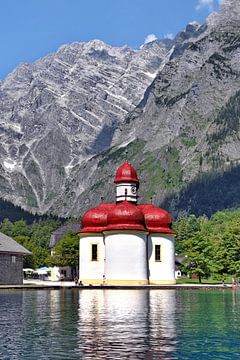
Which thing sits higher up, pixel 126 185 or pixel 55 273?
pixel 126 185

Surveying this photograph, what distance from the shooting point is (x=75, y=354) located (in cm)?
2552

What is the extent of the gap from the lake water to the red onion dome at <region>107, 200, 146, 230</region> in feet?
135

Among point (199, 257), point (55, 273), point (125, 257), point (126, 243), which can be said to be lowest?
point (55, 273)

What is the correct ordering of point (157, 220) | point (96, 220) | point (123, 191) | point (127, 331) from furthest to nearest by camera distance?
point (123, 191) → point (96, 220) → point (157, 220) → point (127, 331)

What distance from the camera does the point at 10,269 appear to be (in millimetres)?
87438

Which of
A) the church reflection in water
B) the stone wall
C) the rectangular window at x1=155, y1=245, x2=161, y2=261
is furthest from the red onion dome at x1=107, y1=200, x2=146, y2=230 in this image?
the church reflection in water

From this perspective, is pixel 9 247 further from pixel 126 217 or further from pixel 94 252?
pixel 126 217

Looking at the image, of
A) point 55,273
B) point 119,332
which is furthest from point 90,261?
point 119,332

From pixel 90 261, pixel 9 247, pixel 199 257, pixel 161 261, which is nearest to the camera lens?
pixel 9 247

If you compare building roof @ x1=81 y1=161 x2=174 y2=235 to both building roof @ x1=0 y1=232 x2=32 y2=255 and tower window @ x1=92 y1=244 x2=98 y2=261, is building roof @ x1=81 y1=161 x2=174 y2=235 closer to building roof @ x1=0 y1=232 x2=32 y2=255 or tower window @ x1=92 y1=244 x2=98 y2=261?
tower window @ x1=92 y1=244 x2=98 y2=261

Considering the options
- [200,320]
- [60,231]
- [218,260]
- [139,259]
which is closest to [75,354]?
[200,320]

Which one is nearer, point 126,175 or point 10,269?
point 10,269

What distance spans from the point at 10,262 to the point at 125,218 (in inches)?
652

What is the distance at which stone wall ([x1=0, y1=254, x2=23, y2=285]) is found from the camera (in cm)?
8619
